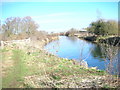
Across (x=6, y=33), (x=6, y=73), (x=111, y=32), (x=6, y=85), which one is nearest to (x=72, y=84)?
(x=6, y=85)

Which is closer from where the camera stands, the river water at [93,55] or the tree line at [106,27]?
the river water at [93,55]

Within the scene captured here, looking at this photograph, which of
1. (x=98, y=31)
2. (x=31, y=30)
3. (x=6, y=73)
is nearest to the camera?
(x=6, y=73)

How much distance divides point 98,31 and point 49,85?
69.2 ft

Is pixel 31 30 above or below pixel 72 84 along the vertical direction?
above

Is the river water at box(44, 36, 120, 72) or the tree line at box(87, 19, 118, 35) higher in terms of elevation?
the tree line at box(87, 19, 118, 35)

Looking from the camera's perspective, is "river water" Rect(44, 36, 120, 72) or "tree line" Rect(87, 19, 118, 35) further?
"tree line" Rect(87, 19, 118, 35)

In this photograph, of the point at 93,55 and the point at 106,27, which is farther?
the point at 106,27

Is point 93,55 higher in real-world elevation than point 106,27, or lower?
lower

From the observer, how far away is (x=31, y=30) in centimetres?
→ 1523

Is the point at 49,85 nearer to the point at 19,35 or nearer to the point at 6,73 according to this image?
the point at 6,73

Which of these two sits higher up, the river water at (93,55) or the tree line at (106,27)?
the tree line at (106,27)

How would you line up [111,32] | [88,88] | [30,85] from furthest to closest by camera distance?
[111,32] < [30,85] < [88,88]

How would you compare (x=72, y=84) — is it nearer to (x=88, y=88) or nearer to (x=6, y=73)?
(x=88, y=88)

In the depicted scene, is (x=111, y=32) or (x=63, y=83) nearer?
(x=63, y=83)
